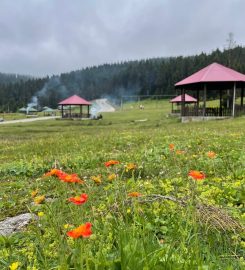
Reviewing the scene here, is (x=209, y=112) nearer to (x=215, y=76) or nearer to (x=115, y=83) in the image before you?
(x=215, y=76)

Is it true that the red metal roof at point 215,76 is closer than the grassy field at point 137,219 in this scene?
No

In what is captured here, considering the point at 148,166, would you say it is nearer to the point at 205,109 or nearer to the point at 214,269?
the point at 214,269

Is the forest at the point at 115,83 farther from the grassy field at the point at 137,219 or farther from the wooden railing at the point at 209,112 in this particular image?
the grassy field at the point at 137,219

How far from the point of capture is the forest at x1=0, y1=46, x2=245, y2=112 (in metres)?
122

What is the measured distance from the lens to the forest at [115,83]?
122 meters

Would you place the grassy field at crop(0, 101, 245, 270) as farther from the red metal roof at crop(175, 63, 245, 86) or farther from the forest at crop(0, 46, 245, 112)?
the forest at crop(0, 46, 245, 112)

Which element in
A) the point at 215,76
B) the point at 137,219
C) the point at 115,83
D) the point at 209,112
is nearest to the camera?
the point at 137,219

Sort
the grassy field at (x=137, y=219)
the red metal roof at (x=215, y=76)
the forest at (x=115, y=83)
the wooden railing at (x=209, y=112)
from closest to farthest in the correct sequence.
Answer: the grassy field at (x=137, y=219) → the red metal roof at (x=215, y=76) → the wooden railing at (x=209, y=112) → the forest at (x=115, y=83)

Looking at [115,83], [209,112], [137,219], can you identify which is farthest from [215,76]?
[115,83]

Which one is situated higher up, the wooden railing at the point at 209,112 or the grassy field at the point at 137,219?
the grassy field at the point at 137,219

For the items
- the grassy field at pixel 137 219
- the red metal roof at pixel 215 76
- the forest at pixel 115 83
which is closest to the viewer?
the grassy field at pixel 137 219

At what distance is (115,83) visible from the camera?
144375 millimetres

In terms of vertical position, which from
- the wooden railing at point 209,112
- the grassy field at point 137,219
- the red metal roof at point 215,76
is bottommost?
the wooden railing at point 209,112

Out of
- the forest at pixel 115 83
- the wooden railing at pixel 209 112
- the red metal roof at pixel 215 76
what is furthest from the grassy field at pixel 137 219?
the forest at pixel 115 83
